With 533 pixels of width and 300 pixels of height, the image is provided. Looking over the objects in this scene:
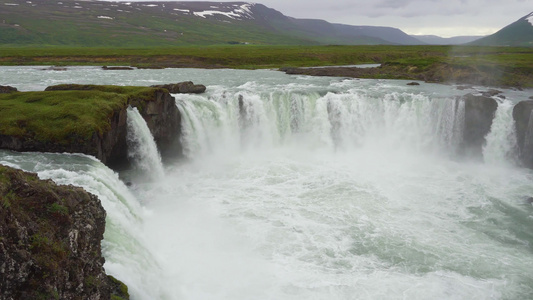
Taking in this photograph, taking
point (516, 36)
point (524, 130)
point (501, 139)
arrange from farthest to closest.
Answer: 1. point (516, 36)
2. point (501, 139)
3. point (524, 130)

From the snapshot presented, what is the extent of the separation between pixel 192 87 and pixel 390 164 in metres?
19.4

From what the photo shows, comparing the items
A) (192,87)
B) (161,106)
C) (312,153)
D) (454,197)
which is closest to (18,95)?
(161,106)

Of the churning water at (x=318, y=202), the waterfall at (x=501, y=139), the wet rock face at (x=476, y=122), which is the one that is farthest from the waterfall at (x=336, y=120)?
the waterfall at (x=501, y=139)

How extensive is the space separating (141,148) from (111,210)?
11.5 m

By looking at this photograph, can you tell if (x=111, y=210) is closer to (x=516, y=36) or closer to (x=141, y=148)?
(x=141, y=148)

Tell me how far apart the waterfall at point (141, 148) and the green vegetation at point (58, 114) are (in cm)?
151

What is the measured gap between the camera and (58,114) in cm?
2311

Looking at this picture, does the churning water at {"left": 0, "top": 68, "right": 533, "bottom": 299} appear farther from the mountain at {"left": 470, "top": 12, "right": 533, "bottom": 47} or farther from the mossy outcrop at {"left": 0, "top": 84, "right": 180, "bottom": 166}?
the mountain at {"left": 470, "top": 12, "right": 533, "bottom": 47}

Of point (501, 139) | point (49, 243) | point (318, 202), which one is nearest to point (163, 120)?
point (318, 202)

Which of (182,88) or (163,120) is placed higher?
(182,88)

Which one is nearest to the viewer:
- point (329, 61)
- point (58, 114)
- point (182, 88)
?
point (58, 114)

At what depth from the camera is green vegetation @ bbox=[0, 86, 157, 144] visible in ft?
70.4

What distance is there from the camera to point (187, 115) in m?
32.3

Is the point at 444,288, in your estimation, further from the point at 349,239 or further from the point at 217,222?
the point at 217,222
